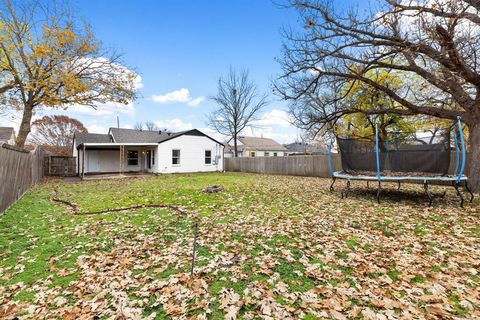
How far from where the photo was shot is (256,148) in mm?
38938

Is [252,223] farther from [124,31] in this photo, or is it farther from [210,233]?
[124,31]

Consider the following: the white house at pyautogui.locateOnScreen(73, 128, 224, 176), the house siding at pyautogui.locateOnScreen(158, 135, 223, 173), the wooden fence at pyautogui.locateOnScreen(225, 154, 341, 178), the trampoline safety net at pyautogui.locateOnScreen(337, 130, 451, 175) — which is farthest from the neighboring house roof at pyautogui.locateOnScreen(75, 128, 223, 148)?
the trampoline safety net at pyautogui.locateOnScreen(337, 130, 451, 175)

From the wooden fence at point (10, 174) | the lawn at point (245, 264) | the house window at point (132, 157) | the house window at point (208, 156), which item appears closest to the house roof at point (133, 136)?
the house window at point (132, 157)

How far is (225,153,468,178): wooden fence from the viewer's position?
16453 millimetres

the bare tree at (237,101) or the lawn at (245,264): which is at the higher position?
the bare tree at (237,101)

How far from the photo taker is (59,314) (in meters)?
2.42

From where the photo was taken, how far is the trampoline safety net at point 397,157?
737cm

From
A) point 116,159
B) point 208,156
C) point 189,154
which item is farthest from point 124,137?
point 208,156

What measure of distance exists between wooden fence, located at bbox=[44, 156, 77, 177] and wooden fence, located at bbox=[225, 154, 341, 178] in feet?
46.2

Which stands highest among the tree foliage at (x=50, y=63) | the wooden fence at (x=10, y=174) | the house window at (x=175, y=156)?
the tree foliage at (x=50, y=63)

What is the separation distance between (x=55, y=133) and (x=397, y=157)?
35259mm

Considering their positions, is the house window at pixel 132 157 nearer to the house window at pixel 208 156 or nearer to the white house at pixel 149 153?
the white house at pixel 149 153

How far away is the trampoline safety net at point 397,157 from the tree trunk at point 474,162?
31.9 inches

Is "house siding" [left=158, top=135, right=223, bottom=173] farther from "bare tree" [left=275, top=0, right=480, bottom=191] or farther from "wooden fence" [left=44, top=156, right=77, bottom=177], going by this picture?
"bare tree" [left=275, top=0, right=480, bottom=191]
